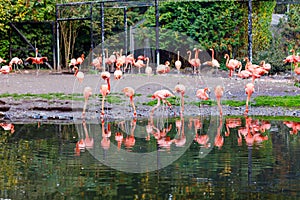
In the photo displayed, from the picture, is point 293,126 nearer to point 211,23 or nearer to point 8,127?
point 8,127

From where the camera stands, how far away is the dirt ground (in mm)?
15930

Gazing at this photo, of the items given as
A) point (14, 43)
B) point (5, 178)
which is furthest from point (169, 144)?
point (14, 43)

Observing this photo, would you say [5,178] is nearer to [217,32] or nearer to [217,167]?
[217,167]

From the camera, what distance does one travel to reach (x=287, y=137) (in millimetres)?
12156

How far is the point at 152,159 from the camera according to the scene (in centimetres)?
1018

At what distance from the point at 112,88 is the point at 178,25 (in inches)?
246

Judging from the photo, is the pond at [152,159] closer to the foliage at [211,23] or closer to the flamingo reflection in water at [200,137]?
the flamingo reflection in water at [200,137]

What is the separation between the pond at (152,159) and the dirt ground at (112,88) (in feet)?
4.59

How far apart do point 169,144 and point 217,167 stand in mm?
2214

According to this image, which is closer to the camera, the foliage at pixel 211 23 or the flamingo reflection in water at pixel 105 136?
the flamingo reflection in water at pixel 105 136

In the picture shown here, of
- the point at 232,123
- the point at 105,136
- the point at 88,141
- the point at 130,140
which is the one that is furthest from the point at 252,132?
the point at 88,141

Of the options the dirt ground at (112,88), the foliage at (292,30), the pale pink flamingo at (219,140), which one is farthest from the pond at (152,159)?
the foliage at (292,30)

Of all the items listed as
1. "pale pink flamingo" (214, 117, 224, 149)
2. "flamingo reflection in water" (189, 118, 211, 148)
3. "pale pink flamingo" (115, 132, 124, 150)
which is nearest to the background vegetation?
"flamingo reflection in water" (189, 118, 211, 148)

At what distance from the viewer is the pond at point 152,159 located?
8180 millimetres
